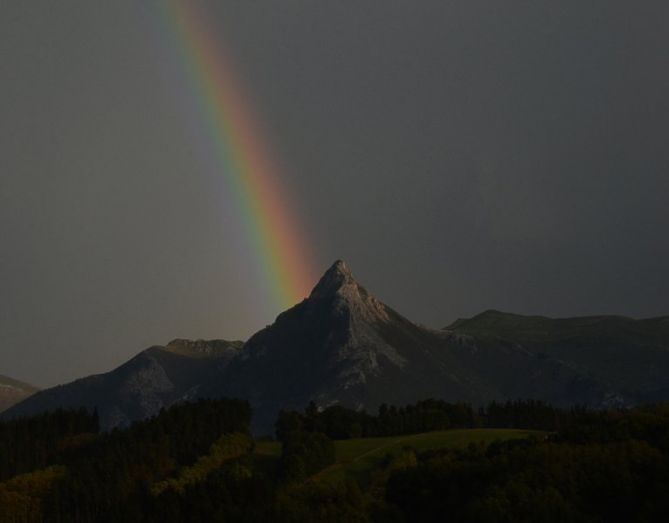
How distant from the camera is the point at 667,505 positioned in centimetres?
14562

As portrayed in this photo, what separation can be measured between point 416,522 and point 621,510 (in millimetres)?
45846

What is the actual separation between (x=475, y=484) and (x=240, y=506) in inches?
1918

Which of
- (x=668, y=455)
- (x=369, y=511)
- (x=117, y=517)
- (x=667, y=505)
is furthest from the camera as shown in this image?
(x=117, y=517)

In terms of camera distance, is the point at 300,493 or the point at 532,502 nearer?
the point at 532,502

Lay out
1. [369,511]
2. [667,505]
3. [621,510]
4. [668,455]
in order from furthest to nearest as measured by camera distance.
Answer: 1. [369,511]
2. [668,455]
3. [621,510]
4. [667,505]

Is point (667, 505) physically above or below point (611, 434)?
below

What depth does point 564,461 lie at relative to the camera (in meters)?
171

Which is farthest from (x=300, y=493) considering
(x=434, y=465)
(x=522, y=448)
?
(x=522, y=448)

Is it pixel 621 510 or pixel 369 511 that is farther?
pixel 369 511

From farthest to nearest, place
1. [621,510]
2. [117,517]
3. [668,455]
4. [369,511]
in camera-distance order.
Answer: [117,517], [369,511], [668,455], [621,510]

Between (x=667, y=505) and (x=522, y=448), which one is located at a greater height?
(x=522, y=448)

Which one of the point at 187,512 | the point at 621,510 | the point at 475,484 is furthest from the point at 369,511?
the point at 621,510

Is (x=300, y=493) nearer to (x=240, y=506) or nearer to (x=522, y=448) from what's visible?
(x=240, y=506)

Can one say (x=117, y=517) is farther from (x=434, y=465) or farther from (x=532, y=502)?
(x=532, y=502)
